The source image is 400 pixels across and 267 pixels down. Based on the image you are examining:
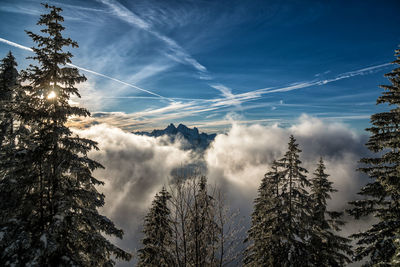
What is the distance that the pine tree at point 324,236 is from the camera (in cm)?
1542

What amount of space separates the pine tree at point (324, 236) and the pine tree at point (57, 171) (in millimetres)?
14996

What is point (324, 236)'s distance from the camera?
1525 cm

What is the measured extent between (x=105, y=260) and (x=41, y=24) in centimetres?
1003

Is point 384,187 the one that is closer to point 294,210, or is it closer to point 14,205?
point 294,210

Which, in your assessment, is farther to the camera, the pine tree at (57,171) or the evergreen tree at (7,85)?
the evergreen tree at (7,85)

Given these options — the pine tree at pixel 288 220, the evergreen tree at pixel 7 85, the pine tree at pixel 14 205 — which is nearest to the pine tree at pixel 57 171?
the pine tree at pixel 14 205

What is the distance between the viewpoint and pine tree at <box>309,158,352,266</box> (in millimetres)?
15422

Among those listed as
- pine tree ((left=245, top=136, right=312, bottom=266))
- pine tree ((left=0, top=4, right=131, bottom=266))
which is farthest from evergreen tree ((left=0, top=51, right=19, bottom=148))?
pine tree ((left=245, top=136, right=312, bottom=266))

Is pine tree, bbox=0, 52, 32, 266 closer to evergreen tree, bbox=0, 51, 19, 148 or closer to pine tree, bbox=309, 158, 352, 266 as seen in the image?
evergreen tree, bbox=0, 51, 19, 148

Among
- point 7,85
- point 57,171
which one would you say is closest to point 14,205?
point 57,171

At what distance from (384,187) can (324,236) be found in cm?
735

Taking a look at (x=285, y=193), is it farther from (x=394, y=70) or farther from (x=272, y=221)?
(x=394, y=70)

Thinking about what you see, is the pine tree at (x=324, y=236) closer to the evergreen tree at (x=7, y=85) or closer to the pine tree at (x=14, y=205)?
the pine tree at (x=14, y=205)

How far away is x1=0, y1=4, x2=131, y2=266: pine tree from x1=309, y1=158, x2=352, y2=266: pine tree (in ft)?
49.2
